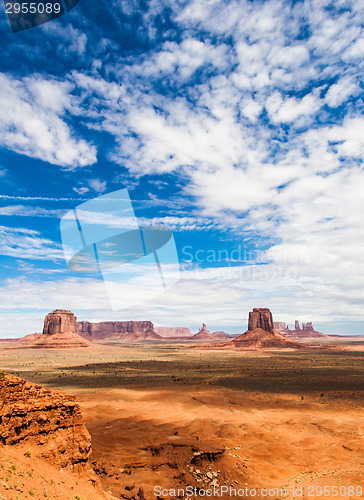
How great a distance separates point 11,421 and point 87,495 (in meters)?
3.23

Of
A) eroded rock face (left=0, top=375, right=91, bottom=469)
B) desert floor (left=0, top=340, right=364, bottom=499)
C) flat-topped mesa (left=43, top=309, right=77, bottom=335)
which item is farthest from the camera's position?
flat-topped mesa (left=43, top=309, right=77, bottom=335)

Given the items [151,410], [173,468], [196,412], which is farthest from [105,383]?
[173,468]

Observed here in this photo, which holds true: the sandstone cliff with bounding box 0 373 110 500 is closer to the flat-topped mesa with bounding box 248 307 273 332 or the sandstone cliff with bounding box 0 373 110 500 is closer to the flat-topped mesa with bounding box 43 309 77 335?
the flat-topped mesa with bounding box 248 307 273 332

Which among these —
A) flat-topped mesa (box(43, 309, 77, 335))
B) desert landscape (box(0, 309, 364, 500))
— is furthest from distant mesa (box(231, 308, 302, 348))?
desert landscape (box(0, 309, 364, 500))

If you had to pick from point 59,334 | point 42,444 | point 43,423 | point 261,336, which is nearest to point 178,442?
point 42,444

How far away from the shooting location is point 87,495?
8.30 meters

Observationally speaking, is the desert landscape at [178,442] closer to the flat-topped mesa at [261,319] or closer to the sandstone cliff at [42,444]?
the sandstone cliff at [42,444]

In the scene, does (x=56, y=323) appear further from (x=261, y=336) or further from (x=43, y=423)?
(x=43, y=423)

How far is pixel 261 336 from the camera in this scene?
443 feet

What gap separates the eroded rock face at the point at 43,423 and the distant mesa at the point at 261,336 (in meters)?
129

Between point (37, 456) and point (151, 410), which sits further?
point (151, 410)

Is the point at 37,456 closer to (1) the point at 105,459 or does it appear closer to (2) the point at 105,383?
(1) the point at 105,459

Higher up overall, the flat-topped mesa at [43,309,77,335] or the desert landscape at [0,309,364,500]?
the flat-topped mesa at [43,309,77,335]

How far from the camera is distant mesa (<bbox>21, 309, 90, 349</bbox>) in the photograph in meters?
132
